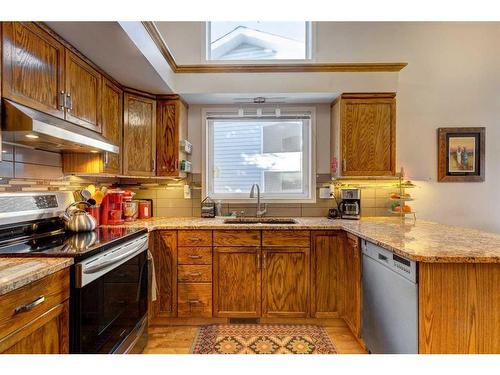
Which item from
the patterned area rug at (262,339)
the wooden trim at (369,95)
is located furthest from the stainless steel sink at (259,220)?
the wooden trim at (369,95)

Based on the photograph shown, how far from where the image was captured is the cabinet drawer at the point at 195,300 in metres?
2.41

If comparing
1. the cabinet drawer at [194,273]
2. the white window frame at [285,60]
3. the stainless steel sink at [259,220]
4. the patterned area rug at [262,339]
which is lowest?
the patterned area rug at [262,339]

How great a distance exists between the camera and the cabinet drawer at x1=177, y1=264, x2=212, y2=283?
2.42 metres

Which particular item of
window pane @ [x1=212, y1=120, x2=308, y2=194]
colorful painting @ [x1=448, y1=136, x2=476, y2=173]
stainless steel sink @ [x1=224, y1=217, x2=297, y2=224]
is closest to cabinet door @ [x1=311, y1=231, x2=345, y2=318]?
stainless steel sink @ [x1=224, y1=217, x2=297, y2=224]

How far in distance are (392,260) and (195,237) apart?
1.52 m

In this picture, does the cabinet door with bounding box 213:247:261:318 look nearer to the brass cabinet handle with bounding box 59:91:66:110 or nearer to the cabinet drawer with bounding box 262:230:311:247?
the cabinet drawer with bounding box 262:230:311:247

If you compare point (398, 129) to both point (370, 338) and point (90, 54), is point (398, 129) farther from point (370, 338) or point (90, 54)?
point (90, 54)

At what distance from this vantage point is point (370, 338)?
1864 millimetres

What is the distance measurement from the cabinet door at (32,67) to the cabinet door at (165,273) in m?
1.20

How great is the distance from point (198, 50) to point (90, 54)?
49.3 inches

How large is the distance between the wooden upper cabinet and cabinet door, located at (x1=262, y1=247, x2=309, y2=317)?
1186mm

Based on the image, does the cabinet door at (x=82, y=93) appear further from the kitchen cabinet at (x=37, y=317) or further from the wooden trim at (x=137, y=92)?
the kitchen cabinet at (x=37, y=317)

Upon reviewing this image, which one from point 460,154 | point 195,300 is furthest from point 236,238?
point 460,154

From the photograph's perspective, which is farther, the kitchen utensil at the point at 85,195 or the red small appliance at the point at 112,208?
the red small appliance at the point at 112,208
